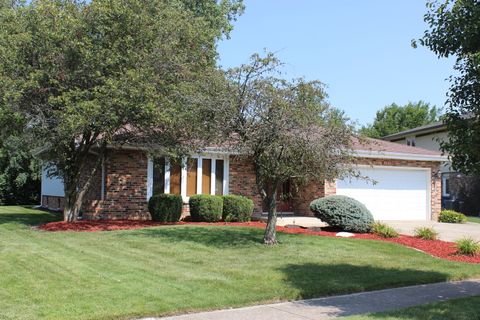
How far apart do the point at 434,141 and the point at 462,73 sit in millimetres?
29908

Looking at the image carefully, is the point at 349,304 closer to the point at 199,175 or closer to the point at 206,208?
the point at 206,208

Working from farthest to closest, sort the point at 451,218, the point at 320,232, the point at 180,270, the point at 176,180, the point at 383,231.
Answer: the point at 451,218 < the point at 176,180 < the point at 320,232 < the point at 383,231 < the point at 180,270

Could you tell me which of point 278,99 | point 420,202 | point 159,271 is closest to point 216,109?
point 278,99

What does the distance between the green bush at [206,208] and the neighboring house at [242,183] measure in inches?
51.0

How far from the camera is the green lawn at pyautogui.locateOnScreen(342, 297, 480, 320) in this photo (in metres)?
6.75

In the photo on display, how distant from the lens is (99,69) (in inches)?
599

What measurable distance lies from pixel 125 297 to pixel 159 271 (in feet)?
6.56

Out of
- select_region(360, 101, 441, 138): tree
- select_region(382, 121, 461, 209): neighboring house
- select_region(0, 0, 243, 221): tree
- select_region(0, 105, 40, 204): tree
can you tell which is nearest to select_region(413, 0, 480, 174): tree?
select_region(0, 0, 243, 221): tree

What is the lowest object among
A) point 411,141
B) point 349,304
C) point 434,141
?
point 349,304

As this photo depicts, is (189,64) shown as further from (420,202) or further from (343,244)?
(420,202)

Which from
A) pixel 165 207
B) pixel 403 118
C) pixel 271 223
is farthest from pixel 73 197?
pixel 403 118

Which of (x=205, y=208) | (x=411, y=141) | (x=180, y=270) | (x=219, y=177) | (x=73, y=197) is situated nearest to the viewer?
(x=180, y=270)

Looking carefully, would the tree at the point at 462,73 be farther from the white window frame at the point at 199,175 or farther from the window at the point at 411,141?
the window at the point at 411,141

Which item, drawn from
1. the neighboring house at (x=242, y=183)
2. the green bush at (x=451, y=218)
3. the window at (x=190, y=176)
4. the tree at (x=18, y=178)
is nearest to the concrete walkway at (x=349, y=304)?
the neighboring house at (x=242, y=183)
